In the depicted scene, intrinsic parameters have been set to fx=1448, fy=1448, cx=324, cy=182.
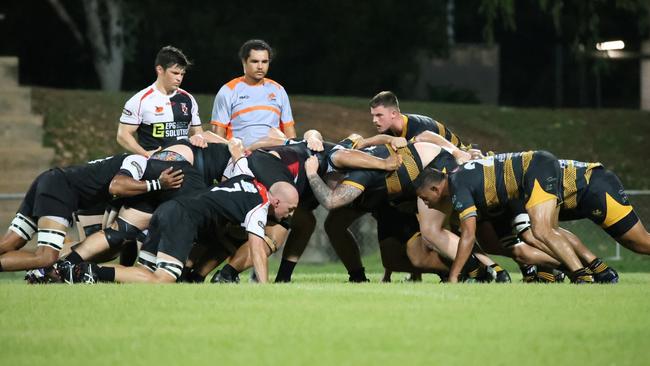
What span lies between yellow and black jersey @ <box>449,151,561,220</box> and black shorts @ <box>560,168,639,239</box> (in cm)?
39

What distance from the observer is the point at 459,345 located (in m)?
8.41

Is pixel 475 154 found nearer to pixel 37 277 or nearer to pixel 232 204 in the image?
pixel 232 204

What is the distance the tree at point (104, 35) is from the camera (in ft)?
102

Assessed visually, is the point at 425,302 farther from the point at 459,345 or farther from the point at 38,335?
the point at 38,335

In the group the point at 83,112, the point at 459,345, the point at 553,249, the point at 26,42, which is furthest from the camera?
the point at 26,42

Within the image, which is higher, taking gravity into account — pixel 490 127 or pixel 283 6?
pixel 283 6

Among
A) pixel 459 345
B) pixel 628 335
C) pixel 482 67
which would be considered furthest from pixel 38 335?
pixel 482 67

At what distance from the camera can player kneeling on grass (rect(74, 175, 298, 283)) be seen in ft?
39.5

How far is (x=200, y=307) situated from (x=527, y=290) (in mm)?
2669

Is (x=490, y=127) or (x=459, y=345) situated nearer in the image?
(x=459, y=345)

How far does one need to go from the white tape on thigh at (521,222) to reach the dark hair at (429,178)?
1.07 meters

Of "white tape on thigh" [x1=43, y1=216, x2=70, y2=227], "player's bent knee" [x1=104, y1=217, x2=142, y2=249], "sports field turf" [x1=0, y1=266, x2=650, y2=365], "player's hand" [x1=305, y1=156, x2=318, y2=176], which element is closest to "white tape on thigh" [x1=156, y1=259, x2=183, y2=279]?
→ "sports field turf" [x1=0, y1=266, x2=650, y2=365]

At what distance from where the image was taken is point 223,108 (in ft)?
46.9

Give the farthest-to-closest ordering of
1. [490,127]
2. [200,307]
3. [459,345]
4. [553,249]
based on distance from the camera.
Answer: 1. [490,127]
2. [553,249]
3. [200,307]
4. [459,345]
